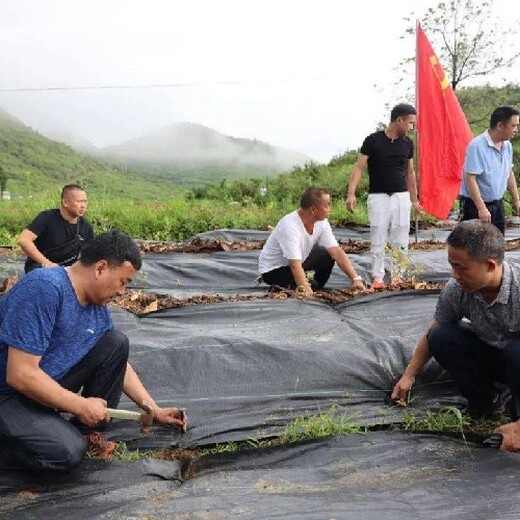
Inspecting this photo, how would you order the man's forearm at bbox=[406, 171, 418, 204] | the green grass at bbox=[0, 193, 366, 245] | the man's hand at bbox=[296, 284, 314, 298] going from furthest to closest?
1. the green grass at bbox=[0, 193, 366, 245]
2. the man's forearm at bbox=[406, 171, 418, 204]
3. the man's hand at bbox=[296, 284, 314, 298]

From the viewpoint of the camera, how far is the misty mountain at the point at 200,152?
65562 millimetres

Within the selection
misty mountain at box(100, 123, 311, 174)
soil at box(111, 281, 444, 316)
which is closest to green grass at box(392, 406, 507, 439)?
soil at box(111, 281, 444, 316)

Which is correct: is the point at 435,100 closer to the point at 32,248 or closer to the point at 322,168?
the point at 32,248

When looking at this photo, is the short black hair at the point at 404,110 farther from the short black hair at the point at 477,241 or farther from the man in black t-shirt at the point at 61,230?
the short black hair at the point at 477,241

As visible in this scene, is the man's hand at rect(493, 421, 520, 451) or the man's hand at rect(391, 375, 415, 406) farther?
the man's hand at rect(391, 375, 415, 406)

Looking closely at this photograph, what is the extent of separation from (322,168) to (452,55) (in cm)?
450

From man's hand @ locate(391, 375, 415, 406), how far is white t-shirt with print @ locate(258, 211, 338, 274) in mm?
1800

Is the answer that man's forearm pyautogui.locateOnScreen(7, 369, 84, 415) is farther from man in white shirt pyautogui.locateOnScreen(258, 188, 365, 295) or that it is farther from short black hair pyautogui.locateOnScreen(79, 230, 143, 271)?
man in white shirt pyautogui.locateOnScreen(258, 188, 365, 295)

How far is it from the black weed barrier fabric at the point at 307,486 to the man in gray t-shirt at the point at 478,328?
29 cm

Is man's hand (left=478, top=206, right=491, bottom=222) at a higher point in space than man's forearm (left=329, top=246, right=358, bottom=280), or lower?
higher

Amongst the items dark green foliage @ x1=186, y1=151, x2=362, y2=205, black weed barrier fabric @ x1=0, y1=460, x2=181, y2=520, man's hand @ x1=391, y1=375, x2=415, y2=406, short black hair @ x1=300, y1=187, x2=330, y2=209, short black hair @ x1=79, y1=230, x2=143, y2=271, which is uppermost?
dark green foliage @ x1=186, y1=151, x2=362, y2=205

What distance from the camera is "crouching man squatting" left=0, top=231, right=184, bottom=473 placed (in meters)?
2.20

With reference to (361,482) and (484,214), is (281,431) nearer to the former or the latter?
(361,482)

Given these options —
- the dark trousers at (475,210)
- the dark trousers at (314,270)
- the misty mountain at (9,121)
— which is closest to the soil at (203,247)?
the dark trousers at (314,270)
